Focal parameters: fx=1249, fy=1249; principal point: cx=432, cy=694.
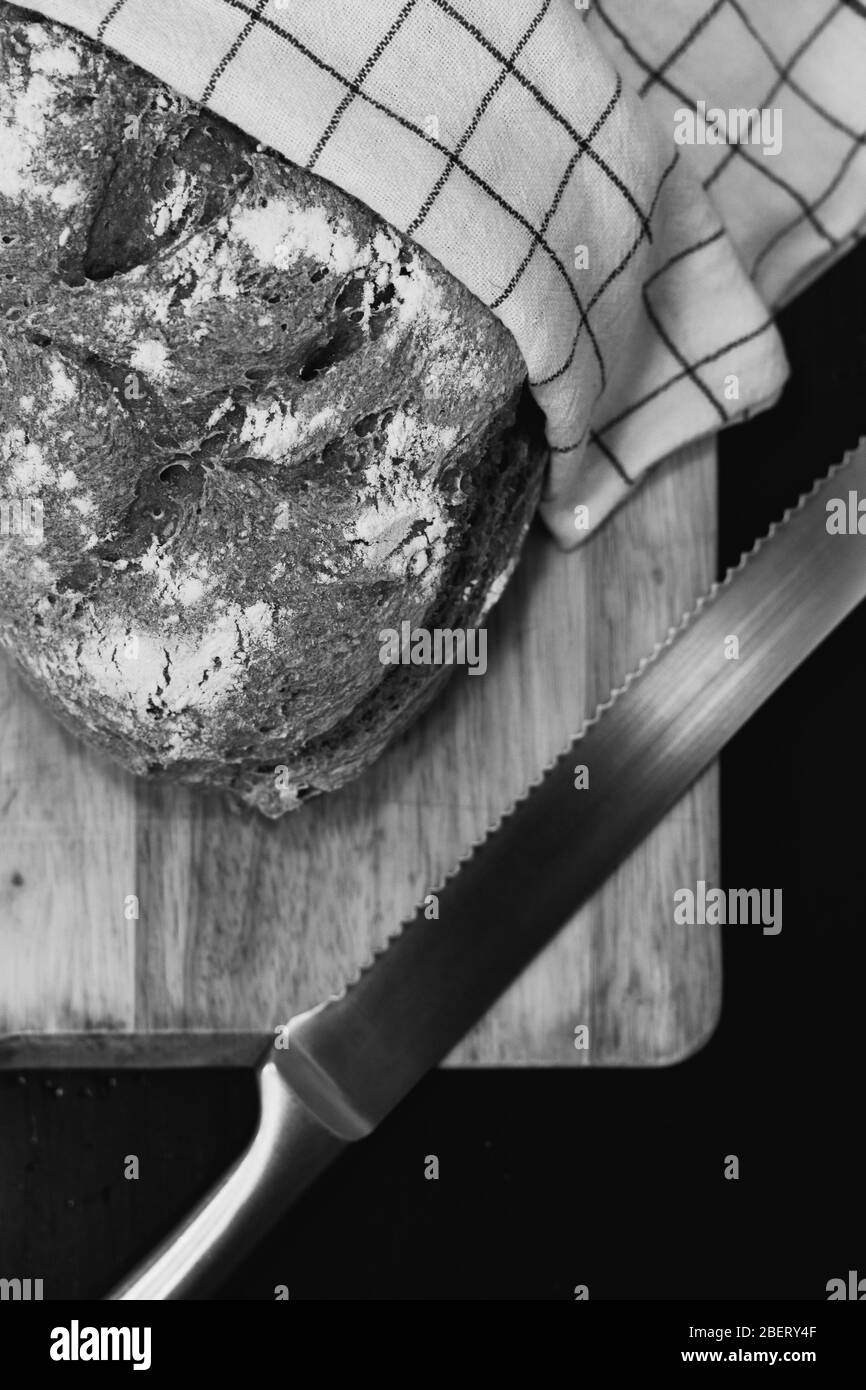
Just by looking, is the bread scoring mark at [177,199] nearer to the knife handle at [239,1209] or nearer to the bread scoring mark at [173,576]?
the bread scoring mark at [173,576]

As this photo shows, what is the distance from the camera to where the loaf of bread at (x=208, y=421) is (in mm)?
744

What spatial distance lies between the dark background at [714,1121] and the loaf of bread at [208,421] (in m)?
0.48

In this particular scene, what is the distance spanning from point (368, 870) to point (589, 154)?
1.96 feet

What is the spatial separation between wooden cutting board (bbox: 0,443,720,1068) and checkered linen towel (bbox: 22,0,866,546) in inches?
3.5

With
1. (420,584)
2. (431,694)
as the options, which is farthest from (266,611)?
(431,694)

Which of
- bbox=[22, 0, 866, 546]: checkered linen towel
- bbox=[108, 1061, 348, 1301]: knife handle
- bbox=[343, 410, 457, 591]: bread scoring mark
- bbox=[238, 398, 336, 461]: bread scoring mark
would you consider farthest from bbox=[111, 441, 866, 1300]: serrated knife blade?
bbox=[238, 398, 336, 461]: bread scoring mark

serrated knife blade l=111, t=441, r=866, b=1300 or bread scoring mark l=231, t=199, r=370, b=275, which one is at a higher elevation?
bread scoring mark l=231, t=199, r=370, b=275

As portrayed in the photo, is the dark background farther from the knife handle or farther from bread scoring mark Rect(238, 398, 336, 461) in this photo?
bread scoring mark Rect(238, 398, 336, 461)

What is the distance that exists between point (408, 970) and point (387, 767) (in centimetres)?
18

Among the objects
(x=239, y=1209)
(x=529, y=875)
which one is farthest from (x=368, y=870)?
(x=239, y=1209)

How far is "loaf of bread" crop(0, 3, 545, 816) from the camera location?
2.44 feet

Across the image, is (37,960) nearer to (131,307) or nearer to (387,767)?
(387,767)

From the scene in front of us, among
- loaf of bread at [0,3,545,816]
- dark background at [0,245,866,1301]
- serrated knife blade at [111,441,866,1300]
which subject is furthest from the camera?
dark background at [0,245,866,1301]
